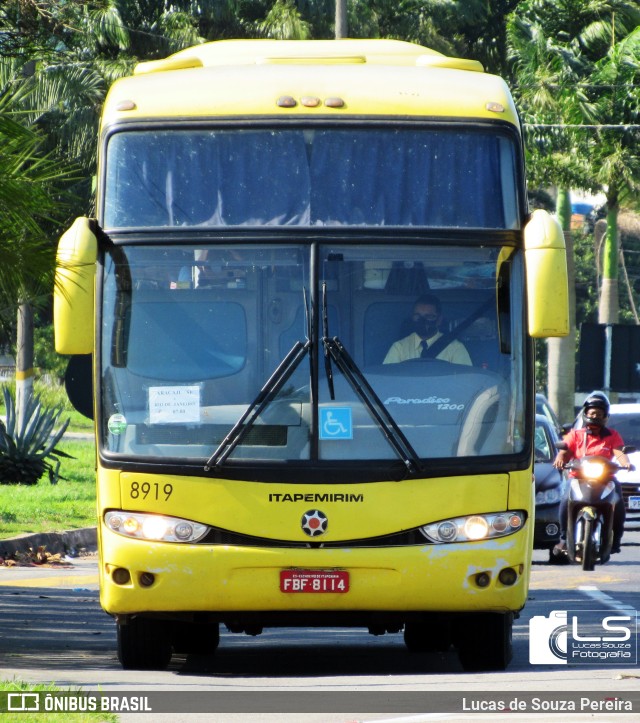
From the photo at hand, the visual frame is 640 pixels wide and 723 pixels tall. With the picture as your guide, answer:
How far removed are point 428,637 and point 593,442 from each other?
19.9 feet

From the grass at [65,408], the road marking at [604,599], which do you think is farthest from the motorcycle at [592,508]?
the grass at [65,408]

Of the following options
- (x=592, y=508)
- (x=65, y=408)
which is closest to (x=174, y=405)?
(x=592, y=508)

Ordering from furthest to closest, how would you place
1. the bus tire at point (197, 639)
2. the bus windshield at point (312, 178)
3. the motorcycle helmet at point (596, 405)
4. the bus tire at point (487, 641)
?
the motorcycle helmet at point (596, 405)
the bus tire at point (197, 639)
the bus tire at point (487, 641)
the bus windshield at point (312, 178)

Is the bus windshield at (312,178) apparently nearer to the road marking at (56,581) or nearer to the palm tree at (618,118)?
the road marking at (56,581)

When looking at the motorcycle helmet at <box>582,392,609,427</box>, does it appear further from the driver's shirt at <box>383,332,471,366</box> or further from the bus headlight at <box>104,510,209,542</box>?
the bus headlight at <box>104,510,209,542</box>

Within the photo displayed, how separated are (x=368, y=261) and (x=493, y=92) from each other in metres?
1.32

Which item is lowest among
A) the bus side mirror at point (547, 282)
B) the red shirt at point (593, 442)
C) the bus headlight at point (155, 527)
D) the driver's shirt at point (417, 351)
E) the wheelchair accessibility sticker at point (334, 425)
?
the red shirt at point (593, 442)

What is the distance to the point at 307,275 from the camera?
333 inches

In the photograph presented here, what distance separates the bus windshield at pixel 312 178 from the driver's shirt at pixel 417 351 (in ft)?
2.11

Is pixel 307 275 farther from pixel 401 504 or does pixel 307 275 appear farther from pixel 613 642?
pixel 613 642

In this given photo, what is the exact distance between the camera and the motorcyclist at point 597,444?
608 inches

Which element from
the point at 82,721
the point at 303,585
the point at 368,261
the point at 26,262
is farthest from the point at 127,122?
the point at 82,721

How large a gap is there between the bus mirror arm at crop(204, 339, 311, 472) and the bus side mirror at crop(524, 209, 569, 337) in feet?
4.03

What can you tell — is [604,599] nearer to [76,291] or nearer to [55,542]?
[76,291]
